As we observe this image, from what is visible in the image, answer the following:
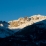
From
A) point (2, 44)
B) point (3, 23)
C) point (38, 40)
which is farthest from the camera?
point (3, 23)

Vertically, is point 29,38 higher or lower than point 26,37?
lower

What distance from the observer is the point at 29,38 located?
31.7 meters

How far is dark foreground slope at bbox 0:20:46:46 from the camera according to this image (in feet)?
97.3

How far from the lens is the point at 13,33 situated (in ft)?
112

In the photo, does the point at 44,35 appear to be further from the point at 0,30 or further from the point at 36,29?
the point at 0,30

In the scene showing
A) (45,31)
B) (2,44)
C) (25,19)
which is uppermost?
(25,19)

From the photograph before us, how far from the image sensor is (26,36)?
1270 inches

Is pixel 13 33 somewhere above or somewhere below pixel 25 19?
below

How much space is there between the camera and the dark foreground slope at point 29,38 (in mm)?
29656

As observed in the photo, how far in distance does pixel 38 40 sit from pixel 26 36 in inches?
70.8

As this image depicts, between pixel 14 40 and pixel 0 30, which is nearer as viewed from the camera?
pixel 14 40

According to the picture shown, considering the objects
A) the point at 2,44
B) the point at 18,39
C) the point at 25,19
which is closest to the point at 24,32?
the point at 18,39

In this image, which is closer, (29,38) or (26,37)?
(29,38)

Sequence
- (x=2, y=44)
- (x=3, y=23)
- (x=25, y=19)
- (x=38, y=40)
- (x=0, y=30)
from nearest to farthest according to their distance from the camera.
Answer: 1. (x=2, y=44)
2. (x=38, y=40)
3. (x=0, y=30)
4. (x=3, y=23)
5. (x=25, y=19)
